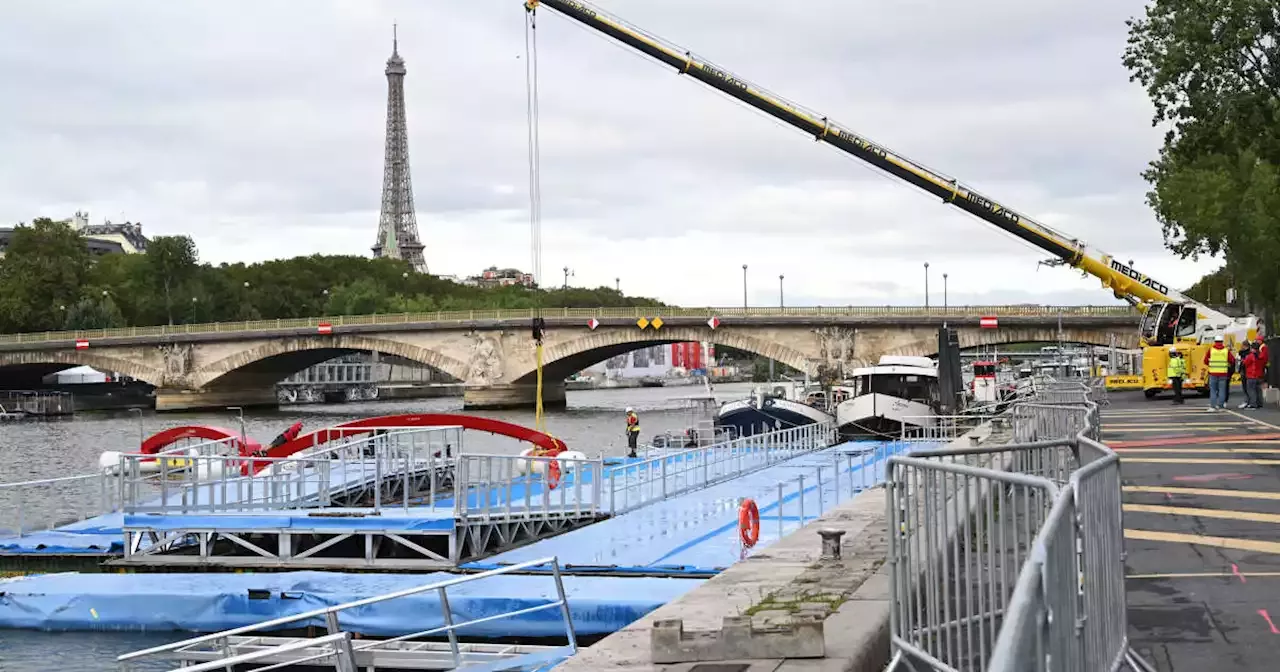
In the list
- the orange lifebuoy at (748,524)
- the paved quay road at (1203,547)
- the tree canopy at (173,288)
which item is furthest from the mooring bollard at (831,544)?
the tree canopy at (173,288)

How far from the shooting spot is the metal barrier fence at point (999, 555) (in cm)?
553

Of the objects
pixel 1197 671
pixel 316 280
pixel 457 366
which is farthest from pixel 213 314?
pixel 1197 671

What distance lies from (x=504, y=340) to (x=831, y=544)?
93302 mm

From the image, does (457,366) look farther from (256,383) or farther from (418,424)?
(418,424)

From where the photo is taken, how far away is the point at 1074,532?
227 inches

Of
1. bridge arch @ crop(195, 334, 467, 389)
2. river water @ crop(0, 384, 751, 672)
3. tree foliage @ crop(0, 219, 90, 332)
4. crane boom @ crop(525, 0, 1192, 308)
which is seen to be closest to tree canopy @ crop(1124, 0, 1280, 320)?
crane boom @ crop(525, 0, 1192, 308)

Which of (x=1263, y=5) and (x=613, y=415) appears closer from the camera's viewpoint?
(x=1263, y=5)

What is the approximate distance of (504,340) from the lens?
104m

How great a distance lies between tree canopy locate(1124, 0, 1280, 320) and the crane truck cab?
136 inches

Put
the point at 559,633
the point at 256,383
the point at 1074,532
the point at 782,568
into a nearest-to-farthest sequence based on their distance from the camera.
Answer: the point at 1074,532, the point at 782,568, the point at 559,633, the point at 256,383

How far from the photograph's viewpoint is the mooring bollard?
11.9m

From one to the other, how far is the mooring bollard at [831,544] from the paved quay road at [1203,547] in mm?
2432

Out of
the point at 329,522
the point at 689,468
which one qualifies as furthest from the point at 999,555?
the point at 689,468

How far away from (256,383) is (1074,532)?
124 m
